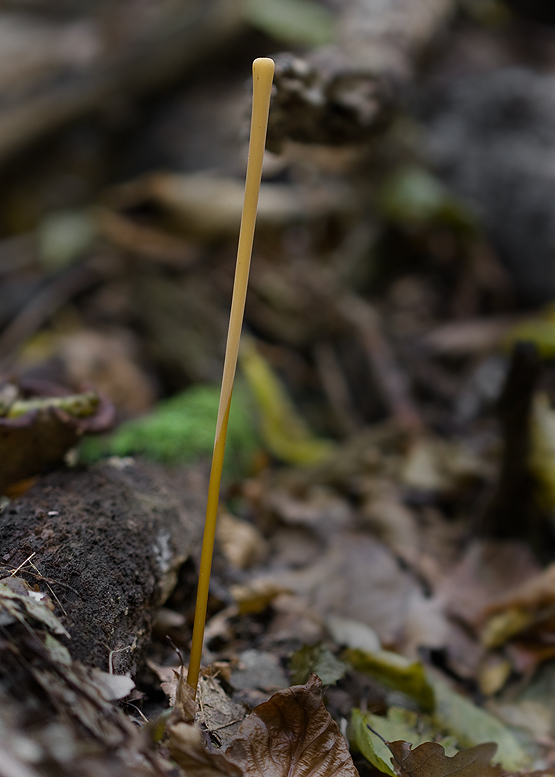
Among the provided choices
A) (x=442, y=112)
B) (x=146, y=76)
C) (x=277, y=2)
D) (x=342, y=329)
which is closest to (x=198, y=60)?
(x=146, y=76)

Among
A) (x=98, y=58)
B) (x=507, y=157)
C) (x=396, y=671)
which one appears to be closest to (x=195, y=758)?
(x=396, y=671)

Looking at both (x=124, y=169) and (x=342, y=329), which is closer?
(x=342, y=329)

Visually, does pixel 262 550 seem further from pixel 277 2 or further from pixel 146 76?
pixel 277 2

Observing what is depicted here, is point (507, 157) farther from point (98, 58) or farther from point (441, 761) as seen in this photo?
point (441, 761)

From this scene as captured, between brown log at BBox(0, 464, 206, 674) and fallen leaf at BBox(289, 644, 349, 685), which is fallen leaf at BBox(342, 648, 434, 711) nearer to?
fallen leaf at BBox(289, 644, 349, 685)

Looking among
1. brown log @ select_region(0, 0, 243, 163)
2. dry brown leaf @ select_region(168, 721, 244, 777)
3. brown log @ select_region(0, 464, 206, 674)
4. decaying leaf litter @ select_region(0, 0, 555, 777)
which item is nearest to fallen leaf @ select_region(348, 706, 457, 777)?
decaying leaf litter @ select_region(0, 0, 555, 777)

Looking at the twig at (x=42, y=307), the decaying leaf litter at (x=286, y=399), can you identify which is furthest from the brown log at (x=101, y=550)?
the twig at (x=42, y=307)

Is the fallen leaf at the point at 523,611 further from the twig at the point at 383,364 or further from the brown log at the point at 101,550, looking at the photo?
the twig at the point at 383,364
